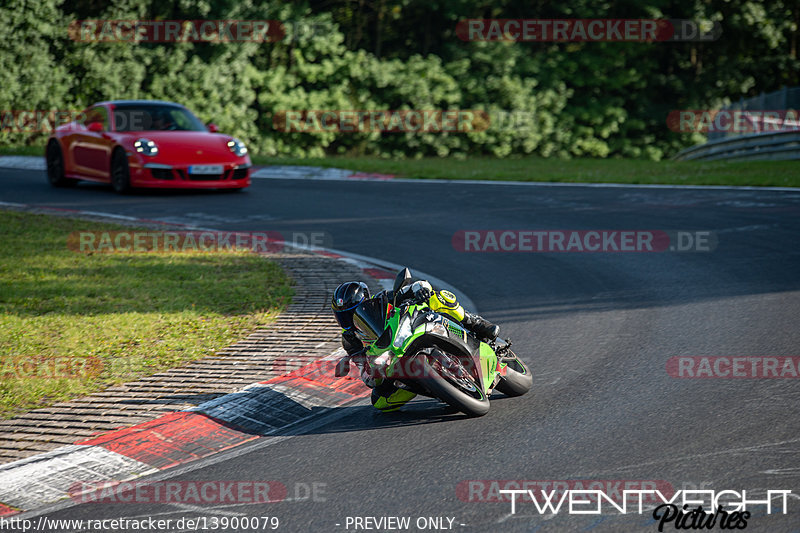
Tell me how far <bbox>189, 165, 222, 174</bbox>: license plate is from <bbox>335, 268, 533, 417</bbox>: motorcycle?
10646 millimetres

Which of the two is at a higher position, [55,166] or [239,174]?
[55,166]

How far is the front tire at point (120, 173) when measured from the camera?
52.0 feet

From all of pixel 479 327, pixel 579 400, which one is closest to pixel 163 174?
pixel 479 327

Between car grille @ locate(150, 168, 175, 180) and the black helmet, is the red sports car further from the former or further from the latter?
the black helmet

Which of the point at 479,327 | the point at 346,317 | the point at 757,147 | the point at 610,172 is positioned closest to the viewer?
the point at 346,317

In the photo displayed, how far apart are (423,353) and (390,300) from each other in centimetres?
43

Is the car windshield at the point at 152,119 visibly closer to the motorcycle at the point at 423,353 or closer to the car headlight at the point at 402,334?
the motorcycle at the point at 423,353

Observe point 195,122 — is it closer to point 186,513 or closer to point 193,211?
point 193,211

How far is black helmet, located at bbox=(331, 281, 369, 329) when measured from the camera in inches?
219

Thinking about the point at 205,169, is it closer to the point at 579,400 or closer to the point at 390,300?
the point at 390,300

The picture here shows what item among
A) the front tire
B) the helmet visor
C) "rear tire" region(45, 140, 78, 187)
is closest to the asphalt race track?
the helmet visor

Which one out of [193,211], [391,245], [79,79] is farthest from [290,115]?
[391,245]

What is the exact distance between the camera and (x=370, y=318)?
5535mm

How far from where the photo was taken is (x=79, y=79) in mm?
30188
